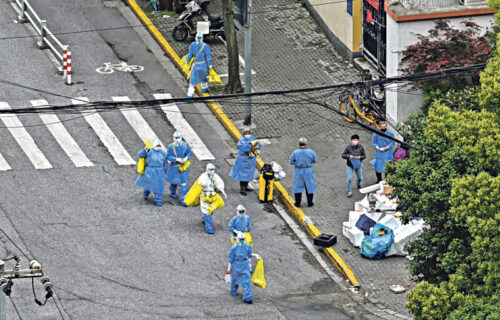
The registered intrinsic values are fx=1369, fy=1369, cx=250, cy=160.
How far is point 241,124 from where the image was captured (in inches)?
1273

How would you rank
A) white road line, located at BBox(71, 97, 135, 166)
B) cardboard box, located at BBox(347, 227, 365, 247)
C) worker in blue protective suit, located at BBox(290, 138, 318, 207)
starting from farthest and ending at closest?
1. white road line, located at BBox(71, 97, 135, 166)
2. worker in blue protective suit, located at BBox(290, 138, 318, 207)
3. cardboard box, located at BBox(347, 227, 365, 247)

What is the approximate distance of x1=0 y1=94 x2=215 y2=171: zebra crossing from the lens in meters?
30.1

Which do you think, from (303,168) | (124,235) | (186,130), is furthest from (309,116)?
(124,235)

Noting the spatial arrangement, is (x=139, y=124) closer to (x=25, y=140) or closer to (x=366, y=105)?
(x=25, y=140)

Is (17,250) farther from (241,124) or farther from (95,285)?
(241,124)

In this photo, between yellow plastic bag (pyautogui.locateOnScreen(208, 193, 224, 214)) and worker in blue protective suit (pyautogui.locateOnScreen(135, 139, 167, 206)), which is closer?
yellow plastic bag (pyautogui.locateOnScreen(208, 193, 224, 214))

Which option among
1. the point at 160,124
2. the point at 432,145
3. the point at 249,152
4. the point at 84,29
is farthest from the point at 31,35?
the point at 432,145

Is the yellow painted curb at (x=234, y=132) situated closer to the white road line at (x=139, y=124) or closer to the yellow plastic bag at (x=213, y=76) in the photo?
the yellow plastic bag at (x=213, y=76)

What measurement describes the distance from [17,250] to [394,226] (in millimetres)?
7438

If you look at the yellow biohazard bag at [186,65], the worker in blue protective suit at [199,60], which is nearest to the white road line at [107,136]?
the worker in blue protective suit at [199,60]

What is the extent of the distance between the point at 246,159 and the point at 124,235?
3.35 metres

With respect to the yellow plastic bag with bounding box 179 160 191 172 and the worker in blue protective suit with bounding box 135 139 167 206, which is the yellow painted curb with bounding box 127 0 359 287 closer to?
the yellow plastic bag with bounding box 179 160 191 172

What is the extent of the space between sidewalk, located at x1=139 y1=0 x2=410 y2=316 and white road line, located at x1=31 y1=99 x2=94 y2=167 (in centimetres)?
406

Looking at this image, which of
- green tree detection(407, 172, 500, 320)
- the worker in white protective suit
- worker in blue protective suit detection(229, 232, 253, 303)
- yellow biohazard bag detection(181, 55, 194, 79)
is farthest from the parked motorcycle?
green tree detection(407, 172, 500, 320)
